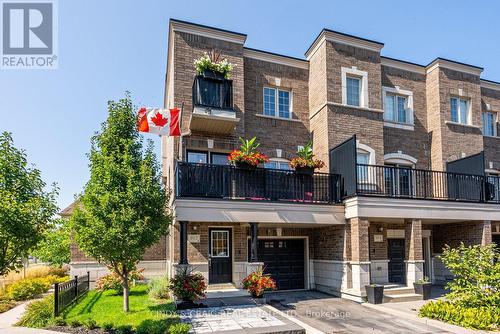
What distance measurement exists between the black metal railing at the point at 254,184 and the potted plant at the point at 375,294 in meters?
3.25

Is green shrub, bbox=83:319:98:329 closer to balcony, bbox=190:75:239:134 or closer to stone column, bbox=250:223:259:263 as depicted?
stone column, bbox=250:223:259:263

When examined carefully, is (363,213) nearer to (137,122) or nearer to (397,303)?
(397,303)

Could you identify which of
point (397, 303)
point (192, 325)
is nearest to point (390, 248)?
point (397, 303)

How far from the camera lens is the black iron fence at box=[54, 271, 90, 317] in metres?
10.1

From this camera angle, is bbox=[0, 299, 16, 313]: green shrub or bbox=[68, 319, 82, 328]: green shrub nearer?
bbox=[68, 319, 82, 328]: green shrub

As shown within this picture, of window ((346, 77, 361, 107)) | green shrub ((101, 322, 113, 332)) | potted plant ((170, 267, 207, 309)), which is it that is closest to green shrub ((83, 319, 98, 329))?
green shrub ((101, 322, 113, 332))

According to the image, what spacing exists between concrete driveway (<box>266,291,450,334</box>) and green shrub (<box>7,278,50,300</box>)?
10.2 meters

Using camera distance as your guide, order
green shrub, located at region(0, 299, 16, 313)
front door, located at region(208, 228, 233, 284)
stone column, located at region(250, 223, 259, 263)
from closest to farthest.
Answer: stone column, located at region(250, 223, 259, 263), green shrub, located at region(0, 299, 16, 313), front door, located at region(208, 228, 233, 284)

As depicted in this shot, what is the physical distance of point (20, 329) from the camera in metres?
9.48

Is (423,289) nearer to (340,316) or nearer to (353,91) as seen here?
(340,316)

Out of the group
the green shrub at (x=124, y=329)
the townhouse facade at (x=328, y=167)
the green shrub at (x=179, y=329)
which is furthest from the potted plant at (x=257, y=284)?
the green shrub at (x=124, y=329)

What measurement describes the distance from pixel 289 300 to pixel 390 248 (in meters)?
5.64

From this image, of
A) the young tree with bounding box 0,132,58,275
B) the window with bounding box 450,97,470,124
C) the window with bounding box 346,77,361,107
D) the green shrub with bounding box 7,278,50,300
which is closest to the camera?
the young tree with bounding box 0,132,58,275

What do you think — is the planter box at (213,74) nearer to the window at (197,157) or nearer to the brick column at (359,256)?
the window at (197,157)
